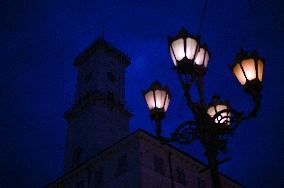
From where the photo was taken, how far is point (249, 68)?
6367mm

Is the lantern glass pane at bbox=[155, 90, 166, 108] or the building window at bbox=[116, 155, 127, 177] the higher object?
the building window at bbox=[116, 155, 127, 177]

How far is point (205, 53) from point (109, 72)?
3545 cm

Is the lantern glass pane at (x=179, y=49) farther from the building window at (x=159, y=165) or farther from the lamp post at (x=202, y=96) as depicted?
the building window at (x=159, y=165)

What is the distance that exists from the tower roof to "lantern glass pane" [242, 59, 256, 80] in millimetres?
38031

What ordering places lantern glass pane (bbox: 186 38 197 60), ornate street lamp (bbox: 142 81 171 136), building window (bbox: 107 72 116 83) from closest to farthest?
lantern glass pane (bbox: 186 38 197 60) < ornate street lamp (bbox: 142 81 171 136) < building window (bbox: 107 72 116 83)

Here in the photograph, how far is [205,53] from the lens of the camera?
723 cm

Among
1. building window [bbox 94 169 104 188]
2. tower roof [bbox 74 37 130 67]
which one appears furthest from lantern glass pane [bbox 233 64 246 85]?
tower roof [bbox 74 37 130 67]

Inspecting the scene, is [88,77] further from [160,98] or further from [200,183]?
[160,98]

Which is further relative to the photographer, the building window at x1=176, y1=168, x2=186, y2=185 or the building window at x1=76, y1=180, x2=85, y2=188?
the building window at x1=76, y1=180, x2=85, y2=188

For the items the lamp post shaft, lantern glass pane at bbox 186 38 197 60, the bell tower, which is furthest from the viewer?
the bell tower

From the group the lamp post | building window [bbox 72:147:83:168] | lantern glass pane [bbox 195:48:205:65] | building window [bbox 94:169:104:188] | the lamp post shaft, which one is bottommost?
the lamp post shaft

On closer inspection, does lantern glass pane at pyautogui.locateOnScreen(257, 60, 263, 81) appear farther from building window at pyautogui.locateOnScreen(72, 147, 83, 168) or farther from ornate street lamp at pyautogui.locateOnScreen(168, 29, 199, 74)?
building window at pyautogui.locateOnScreen(72, 147, 83, 168)

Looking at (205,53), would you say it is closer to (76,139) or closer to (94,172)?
(94,172)

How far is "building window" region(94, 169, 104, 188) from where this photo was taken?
26.4 meters
